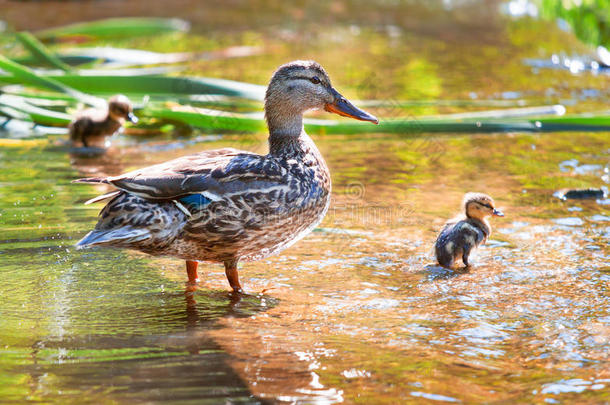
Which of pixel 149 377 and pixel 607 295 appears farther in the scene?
pixel 607 295

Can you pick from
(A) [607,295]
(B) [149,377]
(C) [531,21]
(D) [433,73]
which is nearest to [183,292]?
(B) [149,377]

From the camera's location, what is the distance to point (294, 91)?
15.4ft

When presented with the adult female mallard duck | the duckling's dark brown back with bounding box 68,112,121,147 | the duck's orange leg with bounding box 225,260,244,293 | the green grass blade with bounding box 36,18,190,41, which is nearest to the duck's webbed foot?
the adult female mallard duck

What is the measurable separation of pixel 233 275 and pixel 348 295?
1.93 ft

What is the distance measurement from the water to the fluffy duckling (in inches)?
8.6

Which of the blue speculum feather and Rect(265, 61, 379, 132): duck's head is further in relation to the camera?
Rect(265, 61, 379, 132): duck's head

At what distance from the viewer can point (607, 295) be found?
4.10 m

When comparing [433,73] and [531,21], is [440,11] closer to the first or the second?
[531,21]

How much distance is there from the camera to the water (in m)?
3.25

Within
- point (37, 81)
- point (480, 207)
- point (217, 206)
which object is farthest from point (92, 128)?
point (480, 207)

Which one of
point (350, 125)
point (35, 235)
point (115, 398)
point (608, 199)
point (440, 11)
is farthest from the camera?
point (440, 11)

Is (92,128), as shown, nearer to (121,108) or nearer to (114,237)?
(121,108)

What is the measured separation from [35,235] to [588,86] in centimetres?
619

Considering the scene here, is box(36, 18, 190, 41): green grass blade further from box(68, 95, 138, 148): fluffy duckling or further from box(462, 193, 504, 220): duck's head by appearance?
box(462, 193, 504, 220): duck's head
